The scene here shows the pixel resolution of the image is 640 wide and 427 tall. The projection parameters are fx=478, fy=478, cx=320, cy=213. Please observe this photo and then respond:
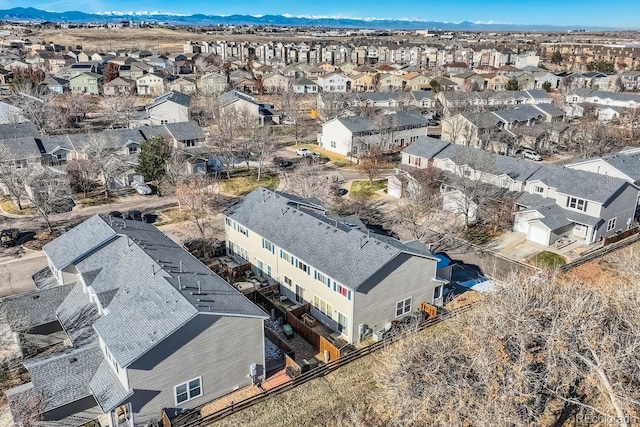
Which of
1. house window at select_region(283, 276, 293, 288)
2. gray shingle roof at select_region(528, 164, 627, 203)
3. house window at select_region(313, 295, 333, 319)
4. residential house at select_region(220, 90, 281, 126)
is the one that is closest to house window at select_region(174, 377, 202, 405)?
house window at select_region(313, 295, 333, 319)

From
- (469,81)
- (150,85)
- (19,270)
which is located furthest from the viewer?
(469,81)

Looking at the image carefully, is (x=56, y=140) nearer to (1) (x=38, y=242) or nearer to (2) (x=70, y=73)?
(1) (x=38, y=242)

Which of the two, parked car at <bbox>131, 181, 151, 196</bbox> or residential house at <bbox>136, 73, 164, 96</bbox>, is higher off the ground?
residential house at <bbox>136, 73, 164, 96</bbox>

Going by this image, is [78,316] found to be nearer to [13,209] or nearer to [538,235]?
[13,209]

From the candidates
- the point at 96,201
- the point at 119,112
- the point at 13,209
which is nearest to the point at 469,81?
the point at 119,112

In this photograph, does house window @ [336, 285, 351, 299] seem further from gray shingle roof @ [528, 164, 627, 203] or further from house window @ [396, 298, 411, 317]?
gray shingle roof @ [528, 164, 627, 203]

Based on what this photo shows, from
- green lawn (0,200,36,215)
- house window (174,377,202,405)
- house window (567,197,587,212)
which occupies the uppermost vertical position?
house window (567,197,587,212)

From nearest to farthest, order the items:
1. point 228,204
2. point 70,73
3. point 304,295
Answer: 1. point 304,295
2. point 228,204
3. point 70,73

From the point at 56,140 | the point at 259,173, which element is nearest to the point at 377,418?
the point at 259,173
